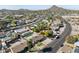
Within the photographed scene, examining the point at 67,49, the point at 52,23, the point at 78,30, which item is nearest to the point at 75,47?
the point at 67,49

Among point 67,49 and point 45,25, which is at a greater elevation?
point 45,25

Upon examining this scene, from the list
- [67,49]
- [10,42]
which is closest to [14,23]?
[10,42]

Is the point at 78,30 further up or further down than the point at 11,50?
further up
